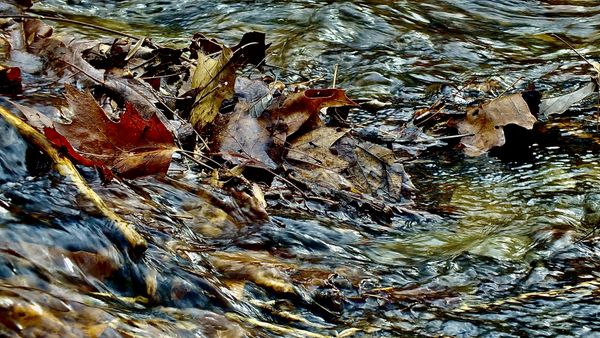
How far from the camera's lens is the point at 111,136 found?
2482mm

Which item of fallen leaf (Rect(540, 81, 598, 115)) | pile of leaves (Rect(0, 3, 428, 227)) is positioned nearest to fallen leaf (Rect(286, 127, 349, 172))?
pile of leaves (Rect(0, 3, 428, 227))

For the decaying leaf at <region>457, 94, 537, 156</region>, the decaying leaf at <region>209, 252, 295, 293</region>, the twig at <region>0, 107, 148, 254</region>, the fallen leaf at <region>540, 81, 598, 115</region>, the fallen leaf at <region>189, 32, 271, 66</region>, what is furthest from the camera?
the fallen leaf at <region>540, 81, 598, 115</region>

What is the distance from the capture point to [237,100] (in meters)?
Answer: 3.39

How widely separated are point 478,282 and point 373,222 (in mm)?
531

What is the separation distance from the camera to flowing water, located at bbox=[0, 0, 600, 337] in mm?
1636

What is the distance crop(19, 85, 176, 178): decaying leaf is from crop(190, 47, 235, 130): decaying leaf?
59 cm

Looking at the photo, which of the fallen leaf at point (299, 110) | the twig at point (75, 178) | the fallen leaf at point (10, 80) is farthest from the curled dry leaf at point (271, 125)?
the twig at point (75, 178)

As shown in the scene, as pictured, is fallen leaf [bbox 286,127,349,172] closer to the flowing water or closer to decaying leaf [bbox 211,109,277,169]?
decaying leaf [bbox 211,109,277,169]

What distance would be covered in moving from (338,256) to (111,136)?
76cm

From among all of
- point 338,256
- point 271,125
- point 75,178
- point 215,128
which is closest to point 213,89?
point 215,128

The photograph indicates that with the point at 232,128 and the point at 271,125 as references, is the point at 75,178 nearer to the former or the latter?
the point at 232,128

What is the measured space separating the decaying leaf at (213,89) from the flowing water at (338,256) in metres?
0.51

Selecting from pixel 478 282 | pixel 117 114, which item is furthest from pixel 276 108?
pixel 478 282

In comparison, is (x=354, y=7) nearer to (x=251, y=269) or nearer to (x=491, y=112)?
(x=491, y=112)
